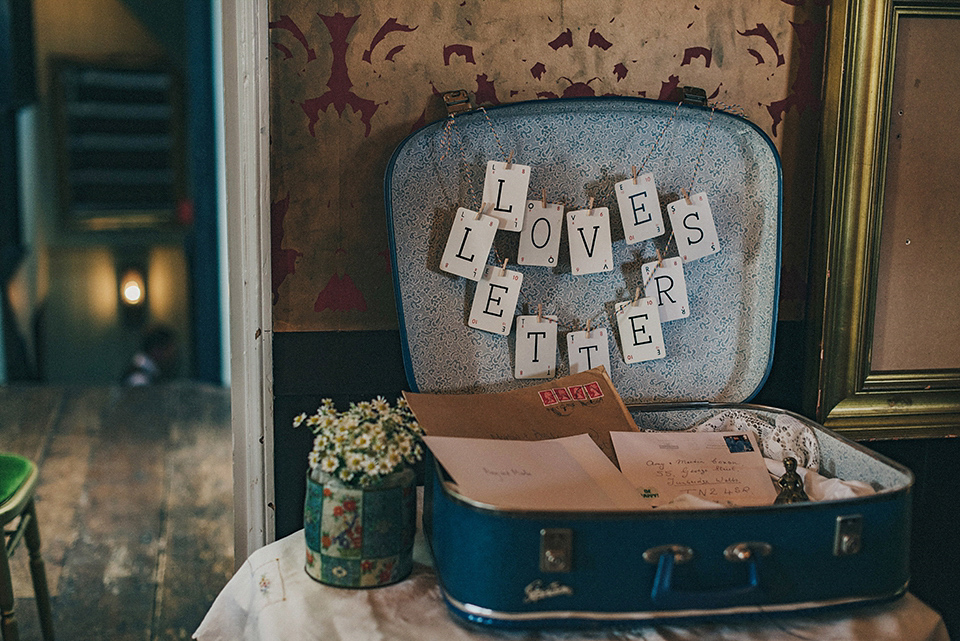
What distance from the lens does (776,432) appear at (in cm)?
129

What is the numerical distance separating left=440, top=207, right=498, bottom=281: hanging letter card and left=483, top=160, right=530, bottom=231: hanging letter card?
2 cm

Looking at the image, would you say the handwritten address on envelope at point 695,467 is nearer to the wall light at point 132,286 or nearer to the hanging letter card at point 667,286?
the hanging letter card at point 667,286

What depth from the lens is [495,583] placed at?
2.89ft

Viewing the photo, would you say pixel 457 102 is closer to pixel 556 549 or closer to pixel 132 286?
pixel 556 549

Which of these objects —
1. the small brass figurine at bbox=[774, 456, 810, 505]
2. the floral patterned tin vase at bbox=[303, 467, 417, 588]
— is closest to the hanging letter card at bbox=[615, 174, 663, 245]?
the small brass figurine at bbox=[774, 456, 810, 505]

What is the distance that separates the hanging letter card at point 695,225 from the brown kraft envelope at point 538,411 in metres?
0.26

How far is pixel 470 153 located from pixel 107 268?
195 inches

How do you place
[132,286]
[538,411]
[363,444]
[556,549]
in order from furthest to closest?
[132,286] → [538,411] → [363,444] → [556,549]

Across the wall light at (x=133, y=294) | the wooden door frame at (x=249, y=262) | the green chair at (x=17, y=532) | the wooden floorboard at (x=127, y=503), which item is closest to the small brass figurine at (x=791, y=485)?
the wooden door frame at (x=249, y=262)

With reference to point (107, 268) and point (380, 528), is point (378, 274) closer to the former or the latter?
point (380, 528)

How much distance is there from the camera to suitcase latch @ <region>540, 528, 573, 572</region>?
87 centimetres

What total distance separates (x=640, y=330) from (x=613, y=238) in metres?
0.16

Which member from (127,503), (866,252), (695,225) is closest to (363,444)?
(695,225)

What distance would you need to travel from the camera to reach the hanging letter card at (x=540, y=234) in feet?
4.33
